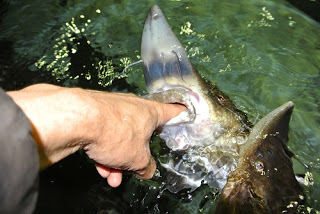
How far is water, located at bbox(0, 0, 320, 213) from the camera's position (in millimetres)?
2348

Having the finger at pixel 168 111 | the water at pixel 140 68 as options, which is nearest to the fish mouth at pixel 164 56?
the finger at pixel 168 111

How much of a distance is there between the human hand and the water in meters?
0.71

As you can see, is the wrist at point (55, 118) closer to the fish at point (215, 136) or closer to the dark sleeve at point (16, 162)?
the dark sleeve at point (16, 162)

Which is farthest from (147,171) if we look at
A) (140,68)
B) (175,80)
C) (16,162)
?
(140,68)

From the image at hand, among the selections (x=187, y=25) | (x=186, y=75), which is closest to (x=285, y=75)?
(x=187, y=25)

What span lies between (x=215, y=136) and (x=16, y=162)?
1.35 metres

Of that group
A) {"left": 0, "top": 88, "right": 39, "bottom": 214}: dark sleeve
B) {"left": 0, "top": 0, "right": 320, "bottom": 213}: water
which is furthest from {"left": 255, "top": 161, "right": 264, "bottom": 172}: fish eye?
{"left": 0, "top": 88, "right": 39, "bottom": 214}: dark sleeve

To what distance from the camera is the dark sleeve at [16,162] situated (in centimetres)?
91

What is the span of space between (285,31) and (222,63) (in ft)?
3.42

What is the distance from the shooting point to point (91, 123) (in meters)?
1.29

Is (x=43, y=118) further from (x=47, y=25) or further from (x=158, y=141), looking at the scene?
(x=47, y=25)

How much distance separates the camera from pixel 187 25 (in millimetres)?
3711

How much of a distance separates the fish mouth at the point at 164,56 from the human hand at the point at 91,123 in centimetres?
35

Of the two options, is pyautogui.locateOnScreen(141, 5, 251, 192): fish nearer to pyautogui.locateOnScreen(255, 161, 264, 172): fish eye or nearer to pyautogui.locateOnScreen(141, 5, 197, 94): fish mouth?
pyautogui.locateOnScreen(141, 5, 197, 94): fish mouth
